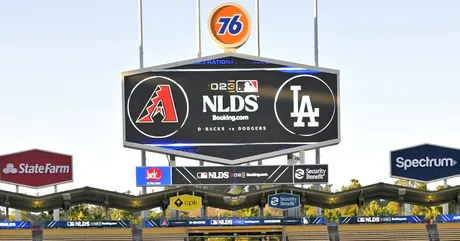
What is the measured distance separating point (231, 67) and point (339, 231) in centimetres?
1236

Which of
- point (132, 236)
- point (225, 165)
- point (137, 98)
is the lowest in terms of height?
point (132, 236)

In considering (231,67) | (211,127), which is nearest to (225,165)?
(211,127)

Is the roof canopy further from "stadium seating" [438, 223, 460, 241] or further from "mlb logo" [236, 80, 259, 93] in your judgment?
"mlb logo" [236, 80, 259, 93]

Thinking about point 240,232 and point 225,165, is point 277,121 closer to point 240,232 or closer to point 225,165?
point 225,165

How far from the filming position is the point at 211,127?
5000 centimetres

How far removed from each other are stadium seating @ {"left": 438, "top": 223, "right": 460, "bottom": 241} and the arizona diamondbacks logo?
11.2m

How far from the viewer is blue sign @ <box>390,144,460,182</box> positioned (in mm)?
53375

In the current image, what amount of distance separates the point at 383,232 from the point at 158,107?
15.9 metres

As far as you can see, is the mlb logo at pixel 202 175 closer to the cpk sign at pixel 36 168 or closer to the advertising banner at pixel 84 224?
the advertising banner at pixel 84 224

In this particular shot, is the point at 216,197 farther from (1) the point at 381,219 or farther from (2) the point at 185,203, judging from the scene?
(1) the point at 381,219

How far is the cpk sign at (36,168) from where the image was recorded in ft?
168

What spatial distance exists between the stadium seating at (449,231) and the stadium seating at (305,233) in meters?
7.18

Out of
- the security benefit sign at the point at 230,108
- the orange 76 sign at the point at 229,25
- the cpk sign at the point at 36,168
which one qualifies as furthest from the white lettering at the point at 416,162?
the cpk sign at the point at 36,168

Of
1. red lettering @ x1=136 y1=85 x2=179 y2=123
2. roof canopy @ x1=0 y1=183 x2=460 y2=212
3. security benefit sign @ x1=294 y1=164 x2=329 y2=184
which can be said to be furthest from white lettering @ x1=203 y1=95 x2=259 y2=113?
roof canopy @ x1=0 y1=183 x2=460 y2=212
